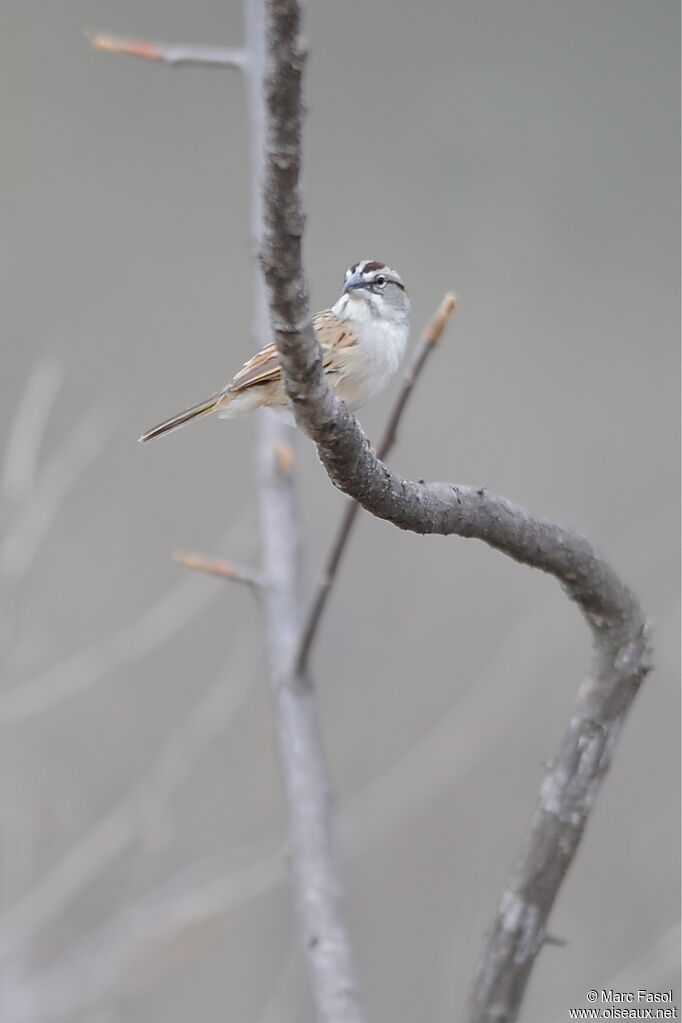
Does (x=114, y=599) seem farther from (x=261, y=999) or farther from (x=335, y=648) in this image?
(x=261, y=999)

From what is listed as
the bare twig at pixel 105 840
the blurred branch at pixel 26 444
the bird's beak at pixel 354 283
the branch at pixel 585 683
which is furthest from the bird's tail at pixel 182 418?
the bare twig at pixel 105 840

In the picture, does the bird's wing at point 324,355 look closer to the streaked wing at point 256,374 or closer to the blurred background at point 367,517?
the streaked wing at point 256,374

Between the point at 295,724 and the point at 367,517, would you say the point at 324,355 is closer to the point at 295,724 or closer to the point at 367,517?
the point at 295,724

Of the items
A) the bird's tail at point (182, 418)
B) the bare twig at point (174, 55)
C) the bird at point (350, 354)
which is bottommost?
the bird's tail at point (182, 418)

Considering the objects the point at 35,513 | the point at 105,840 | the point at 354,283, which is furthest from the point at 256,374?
the point at 105,840

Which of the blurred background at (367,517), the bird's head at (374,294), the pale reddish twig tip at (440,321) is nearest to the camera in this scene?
the pale reddish twig tip at (440,321)

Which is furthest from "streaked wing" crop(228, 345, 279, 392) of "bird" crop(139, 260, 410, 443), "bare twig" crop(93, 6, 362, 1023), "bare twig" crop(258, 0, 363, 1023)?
"bare twig" crop(258, 0, 363, 1023)

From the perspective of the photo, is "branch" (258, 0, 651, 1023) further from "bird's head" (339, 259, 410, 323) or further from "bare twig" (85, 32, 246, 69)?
"bare twig" (85, 32, 246, 69)

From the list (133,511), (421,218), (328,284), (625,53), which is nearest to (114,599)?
(133,511)
